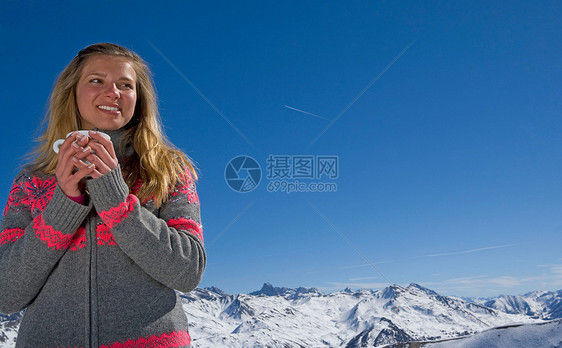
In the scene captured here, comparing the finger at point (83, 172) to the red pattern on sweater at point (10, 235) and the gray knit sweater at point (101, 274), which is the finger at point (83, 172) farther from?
the red pattern on sweater at point (10, 235)

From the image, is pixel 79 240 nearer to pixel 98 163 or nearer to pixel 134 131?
pixel 98 163

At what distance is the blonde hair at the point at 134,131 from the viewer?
10.0 feet

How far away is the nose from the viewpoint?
3051 mm

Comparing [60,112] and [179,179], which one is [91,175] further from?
[60,112]

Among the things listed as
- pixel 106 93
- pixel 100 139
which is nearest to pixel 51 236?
pixel 100 139

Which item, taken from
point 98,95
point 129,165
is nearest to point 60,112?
point 98,95

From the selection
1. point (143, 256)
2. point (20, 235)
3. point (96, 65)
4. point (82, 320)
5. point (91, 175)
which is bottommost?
point (82, 320)

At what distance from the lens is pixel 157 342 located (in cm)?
259

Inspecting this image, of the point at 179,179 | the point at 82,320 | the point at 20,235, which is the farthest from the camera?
the point at 179,179

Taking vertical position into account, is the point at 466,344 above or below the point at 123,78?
below

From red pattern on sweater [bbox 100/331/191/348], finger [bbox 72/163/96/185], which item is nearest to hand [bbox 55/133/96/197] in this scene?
finger [bbox 72/163/96/185]

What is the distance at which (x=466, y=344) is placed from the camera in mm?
6402

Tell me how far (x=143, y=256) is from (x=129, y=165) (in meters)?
0.78

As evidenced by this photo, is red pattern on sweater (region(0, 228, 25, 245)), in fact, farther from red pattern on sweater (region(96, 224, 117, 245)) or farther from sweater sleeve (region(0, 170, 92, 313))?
red pattern on sweater (region(96, 224, 117, 245))
